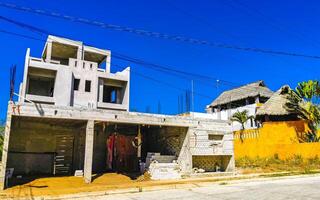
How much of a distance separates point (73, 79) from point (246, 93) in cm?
2272

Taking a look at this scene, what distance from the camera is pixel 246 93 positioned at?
36594mm

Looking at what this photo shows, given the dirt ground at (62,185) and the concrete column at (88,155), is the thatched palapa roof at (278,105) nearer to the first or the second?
the dirt ground at (62,185)

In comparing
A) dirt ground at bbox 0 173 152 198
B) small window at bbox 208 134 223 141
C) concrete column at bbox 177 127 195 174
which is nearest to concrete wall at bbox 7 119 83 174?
dirt ground at bbox 0 173 152 198

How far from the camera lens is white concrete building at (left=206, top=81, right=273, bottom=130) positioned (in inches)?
1391

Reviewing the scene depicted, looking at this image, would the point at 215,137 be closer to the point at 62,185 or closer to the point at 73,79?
the point at 62,185

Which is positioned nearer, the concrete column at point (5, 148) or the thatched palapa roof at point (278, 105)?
the concrete column at point (5, 148)

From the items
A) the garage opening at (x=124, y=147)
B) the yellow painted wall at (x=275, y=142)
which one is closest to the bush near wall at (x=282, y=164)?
the yellow painted wall at (x=275, y=142)

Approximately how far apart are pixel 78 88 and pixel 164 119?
13577 mm

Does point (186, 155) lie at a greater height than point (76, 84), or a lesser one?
lesser

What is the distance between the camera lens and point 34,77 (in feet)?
86.4

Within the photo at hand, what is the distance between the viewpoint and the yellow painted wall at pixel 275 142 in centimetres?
2103

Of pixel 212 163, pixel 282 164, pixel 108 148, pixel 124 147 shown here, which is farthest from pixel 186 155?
pixel 282 164

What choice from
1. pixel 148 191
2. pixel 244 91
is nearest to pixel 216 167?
pixel 148 191

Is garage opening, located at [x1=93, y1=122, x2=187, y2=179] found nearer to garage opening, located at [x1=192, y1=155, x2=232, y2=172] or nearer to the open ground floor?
the open ground floor
